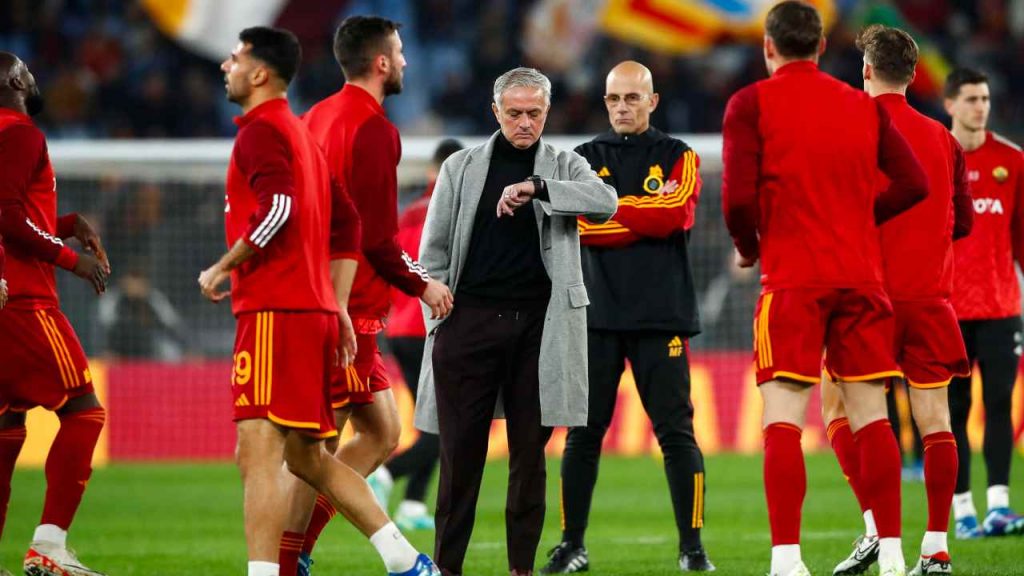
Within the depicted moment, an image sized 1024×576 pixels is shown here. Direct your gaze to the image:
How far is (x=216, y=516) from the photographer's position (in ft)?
39.2

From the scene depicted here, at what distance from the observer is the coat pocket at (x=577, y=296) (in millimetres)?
7199

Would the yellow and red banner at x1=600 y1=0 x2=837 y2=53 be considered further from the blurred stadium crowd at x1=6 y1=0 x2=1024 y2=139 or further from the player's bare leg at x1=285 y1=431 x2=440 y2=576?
the player's bare leg at x1=285 y1=431 x2=440 y2=576

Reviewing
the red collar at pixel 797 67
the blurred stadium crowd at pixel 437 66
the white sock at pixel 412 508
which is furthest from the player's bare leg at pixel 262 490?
the blurred stadium crowd at pixel 437 66

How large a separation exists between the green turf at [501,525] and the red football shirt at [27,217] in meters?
1.73

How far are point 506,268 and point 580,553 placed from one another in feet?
5.84

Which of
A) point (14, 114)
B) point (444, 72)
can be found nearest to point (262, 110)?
point (14, 114)

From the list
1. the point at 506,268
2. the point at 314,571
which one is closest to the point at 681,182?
the point at 506,268

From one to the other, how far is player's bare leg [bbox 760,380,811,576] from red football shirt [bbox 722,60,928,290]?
0.47 m

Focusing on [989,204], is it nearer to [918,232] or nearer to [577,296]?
[918,232]

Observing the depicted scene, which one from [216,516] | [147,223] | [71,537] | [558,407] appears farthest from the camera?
[147,223]

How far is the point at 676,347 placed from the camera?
8391mm

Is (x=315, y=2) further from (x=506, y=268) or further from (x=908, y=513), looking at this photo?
(x=506, y=268)

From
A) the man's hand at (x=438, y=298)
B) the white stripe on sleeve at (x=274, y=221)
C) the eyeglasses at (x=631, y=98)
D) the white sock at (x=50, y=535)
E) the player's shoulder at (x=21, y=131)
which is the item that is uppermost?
the eyeglasses at (x=631, y=98)

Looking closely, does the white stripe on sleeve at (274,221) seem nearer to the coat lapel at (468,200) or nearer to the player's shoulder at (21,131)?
the coat lapel at (468,200)
